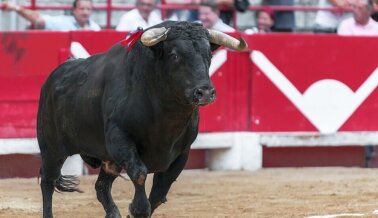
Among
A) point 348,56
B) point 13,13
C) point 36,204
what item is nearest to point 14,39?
point 13,13

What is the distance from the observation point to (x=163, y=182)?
288 inches

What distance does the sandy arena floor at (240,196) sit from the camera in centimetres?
883

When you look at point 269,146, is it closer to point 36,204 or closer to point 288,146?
point 288,146

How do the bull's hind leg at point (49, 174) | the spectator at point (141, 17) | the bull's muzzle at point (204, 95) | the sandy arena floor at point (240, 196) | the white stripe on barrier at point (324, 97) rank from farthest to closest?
the white stripe on barrier at point (324, 97), the spectator at point (141, 17), the sandy arena floor at point (240, 196), the bull's hind leg at point (49, 174), the bull's muzzle at point (204, 95)

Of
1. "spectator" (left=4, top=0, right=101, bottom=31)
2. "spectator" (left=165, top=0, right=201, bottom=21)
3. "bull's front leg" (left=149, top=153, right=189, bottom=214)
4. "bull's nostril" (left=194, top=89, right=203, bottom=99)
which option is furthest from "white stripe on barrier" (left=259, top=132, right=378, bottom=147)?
"bull's nostril" (left=194, top=89, right=203, bottom=99)

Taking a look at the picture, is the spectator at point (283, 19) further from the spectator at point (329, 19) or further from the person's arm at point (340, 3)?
the person's arm at point (340, 3)

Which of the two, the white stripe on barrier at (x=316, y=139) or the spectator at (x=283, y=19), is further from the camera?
the spectator at (x=283, y=19)

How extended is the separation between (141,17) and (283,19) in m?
1.97

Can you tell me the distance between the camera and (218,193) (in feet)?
33.0

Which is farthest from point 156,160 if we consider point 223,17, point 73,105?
point 223,17

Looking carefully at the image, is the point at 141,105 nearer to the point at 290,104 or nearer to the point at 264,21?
the point at 290,104

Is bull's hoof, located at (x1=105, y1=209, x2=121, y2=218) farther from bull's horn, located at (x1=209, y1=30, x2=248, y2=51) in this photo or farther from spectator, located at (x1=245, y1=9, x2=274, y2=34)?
spectator, located at (x1=245, y1=9, x2=274, y2=34)

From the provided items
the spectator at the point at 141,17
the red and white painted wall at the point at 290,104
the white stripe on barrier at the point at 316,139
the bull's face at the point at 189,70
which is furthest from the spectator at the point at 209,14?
the bull's face at the point at 189,70

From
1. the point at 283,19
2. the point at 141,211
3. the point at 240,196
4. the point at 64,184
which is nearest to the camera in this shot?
the point at 141,211
